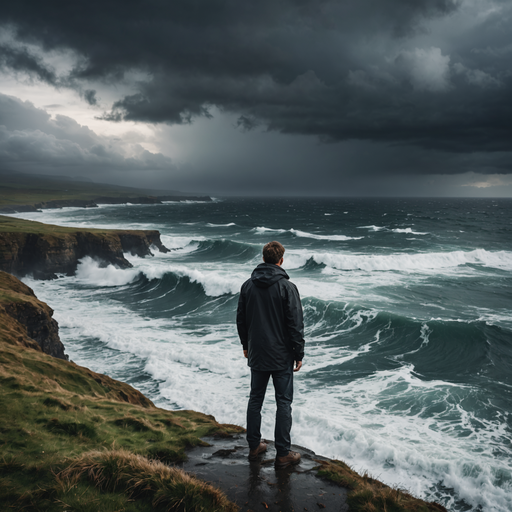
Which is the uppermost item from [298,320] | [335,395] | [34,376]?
[298,320]

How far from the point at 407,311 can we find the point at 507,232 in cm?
6042

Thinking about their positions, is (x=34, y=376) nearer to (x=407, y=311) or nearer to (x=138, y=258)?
(x=407, y=311)

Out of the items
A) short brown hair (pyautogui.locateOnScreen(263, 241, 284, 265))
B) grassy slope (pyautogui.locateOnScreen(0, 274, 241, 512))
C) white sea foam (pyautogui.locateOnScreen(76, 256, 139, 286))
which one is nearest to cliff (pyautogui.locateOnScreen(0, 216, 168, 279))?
white sea foam (pyautogui.locateOnScreen(76, 256, 139, 286))

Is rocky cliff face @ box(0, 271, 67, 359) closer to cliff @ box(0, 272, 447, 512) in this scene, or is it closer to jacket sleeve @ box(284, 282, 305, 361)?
cliff @ box(0, 272, 447, 512)

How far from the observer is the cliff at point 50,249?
30234mm

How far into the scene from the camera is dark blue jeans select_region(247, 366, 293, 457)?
4.42 metres

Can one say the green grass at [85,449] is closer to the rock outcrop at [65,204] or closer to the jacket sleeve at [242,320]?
the jacket sleeve at [242,320]

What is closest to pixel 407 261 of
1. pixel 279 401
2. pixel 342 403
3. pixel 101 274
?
pixel 342 403

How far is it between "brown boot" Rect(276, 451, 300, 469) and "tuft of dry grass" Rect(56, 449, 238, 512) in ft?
3.78

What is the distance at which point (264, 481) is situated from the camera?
438 centimetres

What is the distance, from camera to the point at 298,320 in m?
4.25

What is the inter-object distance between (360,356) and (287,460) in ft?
39.7

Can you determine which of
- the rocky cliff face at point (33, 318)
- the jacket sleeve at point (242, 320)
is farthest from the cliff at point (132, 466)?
the rocky cliff face at point (33, 318)

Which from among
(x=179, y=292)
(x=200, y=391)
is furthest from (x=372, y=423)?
(x=179, y=292)
